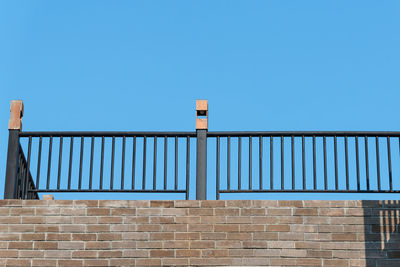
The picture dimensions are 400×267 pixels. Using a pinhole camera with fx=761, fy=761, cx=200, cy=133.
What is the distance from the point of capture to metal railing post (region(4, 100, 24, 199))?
11.5 meters

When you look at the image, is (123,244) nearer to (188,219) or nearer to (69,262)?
(69,262)

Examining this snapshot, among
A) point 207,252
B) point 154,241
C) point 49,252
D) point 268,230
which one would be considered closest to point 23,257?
point 49,252

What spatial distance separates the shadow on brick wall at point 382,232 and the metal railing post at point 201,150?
7.71 ft

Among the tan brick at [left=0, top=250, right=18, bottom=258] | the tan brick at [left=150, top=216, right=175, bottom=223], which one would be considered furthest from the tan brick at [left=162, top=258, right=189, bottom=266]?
the tan brick at [left=0, top=250, right=18, bottom=258]

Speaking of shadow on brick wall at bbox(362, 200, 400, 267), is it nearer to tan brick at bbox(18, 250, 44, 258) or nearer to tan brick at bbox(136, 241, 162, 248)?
tan brick at bbox(136, 241, 162, 248)

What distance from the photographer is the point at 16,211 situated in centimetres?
1116

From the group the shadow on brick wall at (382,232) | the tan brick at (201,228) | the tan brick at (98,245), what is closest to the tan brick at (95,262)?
the tan brick at (98,245)

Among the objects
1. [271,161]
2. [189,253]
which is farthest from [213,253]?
[271,161]

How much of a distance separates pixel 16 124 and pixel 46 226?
5.90 ft

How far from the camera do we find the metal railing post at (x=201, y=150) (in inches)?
443

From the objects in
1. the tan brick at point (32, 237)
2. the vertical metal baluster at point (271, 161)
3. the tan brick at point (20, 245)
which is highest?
the vertical metal baluster at point (271, 161)

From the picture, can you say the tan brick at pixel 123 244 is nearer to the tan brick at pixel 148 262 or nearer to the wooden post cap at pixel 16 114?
the tan brick at pixel 148 262

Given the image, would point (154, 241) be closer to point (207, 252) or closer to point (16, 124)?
point (207, 252)

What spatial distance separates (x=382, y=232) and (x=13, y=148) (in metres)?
5.66
